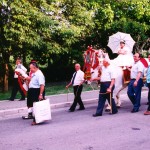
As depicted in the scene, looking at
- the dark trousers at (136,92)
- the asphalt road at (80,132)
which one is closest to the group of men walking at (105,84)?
the dark trousers at (136,92)

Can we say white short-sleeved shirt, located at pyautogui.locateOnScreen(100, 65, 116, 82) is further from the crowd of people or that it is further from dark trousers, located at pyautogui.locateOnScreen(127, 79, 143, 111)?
dark trousers, located at pyautogui.locateOnScreen(127, 79, 143, 111)

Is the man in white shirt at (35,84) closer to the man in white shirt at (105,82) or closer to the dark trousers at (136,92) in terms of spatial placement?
the man in white shirt at (105,82)

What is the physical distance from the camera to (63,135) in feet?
26.8

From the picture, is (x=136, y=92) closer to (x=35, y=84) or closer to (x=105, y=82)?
(x=105, y=82)

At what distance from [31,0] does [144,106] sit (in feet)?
30.1

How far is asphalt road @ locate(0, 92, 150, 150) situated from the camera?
23.6 feet

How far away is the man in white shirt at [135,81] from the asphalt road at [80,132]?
42 cm

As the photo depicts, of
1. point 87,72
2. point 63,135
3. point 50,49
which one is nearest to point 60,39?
point 50,49

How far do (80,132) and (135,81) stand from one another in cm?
312

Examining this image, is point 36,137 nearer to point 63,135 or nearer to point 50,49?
point 63,135

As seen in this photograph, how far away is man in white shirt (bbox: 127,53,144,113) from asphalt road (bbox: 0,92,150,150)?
42 cm

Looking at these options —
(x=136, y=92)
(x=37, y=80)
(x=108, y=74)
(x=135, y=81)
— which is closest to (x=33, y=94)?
(x=37, y=80)

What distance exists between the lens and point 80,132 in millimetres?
8391

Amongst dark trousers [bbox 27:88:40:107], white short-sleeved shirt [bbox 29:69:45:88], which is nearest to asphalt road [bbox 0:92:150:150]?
dark trousers [bbox 27:88:40:107]
